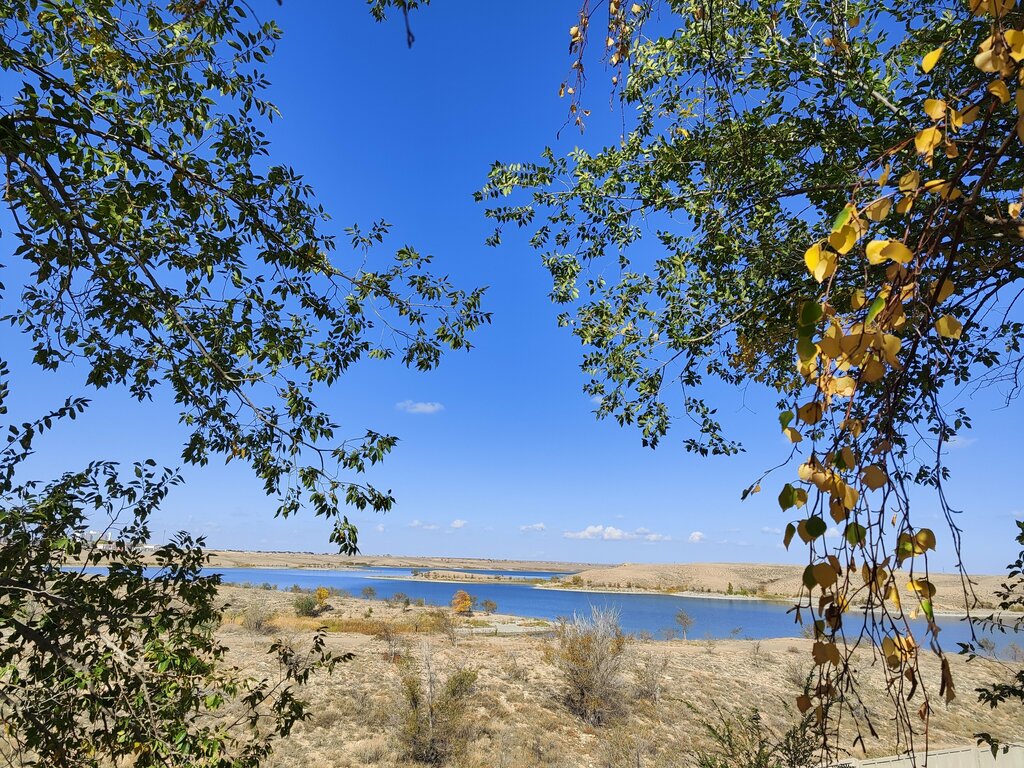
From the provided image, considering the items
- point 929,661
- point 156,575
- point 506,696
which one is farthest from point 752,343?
point 929,661

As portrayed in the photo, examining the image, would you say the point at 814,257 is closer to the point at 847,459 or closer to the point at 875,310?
the point at 875,310

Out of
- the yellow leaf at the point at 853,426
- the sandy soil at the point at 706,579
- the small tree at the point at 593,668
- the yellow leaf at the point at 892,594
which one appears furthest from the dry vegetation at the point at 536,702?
the sandy soil at the point at 706,579

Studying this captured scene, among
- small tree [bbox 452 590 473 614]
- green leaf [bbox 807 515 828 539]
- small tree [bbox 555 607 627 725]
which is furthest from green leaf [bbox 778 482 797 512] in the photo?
small tree [bbox 452 590 473 614]

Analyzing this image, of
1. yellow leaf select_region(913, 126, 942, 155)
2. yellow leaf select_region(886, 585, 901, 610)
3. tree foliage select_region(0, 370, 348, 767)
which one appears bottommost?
tree foliage select_region(0, 370, 348, 767)

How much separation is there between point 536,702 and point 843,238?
43.3 ft

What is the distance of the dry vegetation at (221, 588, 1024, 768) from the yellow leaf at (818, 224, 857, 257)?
24.4ft

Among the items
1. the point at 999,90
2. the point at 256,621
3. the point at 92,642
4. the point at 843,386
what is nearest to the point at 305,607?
Result: the point at 256,621

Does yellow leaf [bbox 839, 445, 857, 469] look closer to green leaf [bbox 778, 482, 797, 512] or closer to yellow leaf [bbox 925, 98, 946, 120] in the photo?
green leaf [bbox 778, 482, 797, 512]

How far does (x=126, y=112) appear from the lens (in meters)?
2.73

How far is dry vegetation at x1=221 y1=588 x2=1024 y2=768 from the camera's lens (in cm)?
948

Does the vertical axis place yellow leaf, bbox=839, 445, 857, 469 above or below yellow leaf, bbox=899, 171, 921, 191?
below

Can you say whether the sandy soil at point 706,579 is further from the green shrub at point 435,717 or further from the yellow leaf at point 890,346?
the yellow leaf at point 890,346

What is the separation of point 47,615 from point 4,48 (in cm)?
263

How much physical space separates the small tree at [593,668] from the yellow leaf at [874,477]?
1242 cm
